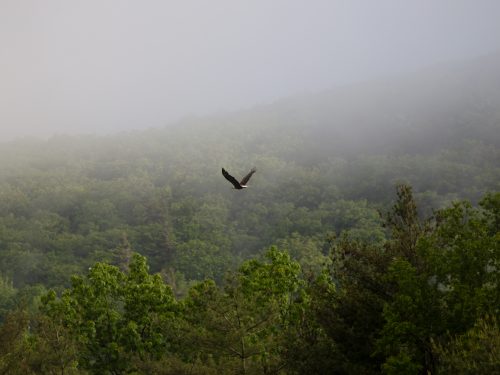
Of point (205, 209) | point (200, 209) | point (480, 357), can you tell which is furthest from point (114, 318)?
point (200, 209)

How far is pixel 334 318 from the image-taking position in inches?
824

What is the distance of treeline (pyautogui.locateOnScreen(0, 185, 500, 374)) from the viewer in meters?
17.5

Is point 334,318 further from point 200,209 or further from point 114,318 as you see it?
point 200,209

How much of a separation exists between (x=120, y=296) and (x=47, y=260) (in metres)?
72.6

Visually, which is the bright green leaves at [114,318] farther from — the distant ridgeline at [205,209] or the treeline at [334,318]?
the distant ridgeline at [205,209]

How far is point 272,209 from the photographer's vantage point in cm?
13488

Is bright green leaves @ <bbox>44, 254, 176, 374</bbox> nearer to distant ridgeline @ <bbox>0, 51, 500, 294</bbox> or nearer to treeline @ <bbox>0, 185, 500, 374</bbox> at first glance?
treeline @ <bbox>0, 185, 500, 374</bbox>

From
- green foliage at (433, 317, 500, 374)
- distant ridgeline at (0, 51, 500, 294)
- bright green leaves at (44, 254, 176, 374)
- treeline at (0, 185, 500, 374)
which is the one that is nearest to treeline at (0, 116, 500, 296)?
distant ridgeline at (0, 51, 500, 294)

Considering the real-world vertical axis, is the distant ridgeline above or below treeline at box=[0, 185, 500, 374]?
below

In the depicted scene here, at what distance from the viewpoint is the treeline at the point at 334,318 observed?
17.5m

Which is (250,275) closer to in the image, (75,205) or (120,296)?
(120,296)

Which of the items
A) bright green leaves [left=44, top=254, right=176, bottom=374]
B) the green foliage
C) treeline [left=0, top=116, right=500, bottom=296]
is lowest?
treeline [left=0, top=116, right=500, bottom=296]

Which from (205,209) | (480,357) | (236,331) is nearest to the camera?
(480,357)

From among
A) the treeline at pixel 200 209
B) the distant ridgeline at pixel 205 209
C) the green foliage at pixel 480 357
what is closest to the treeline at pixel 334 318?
the green foliage at pixel 480 357
